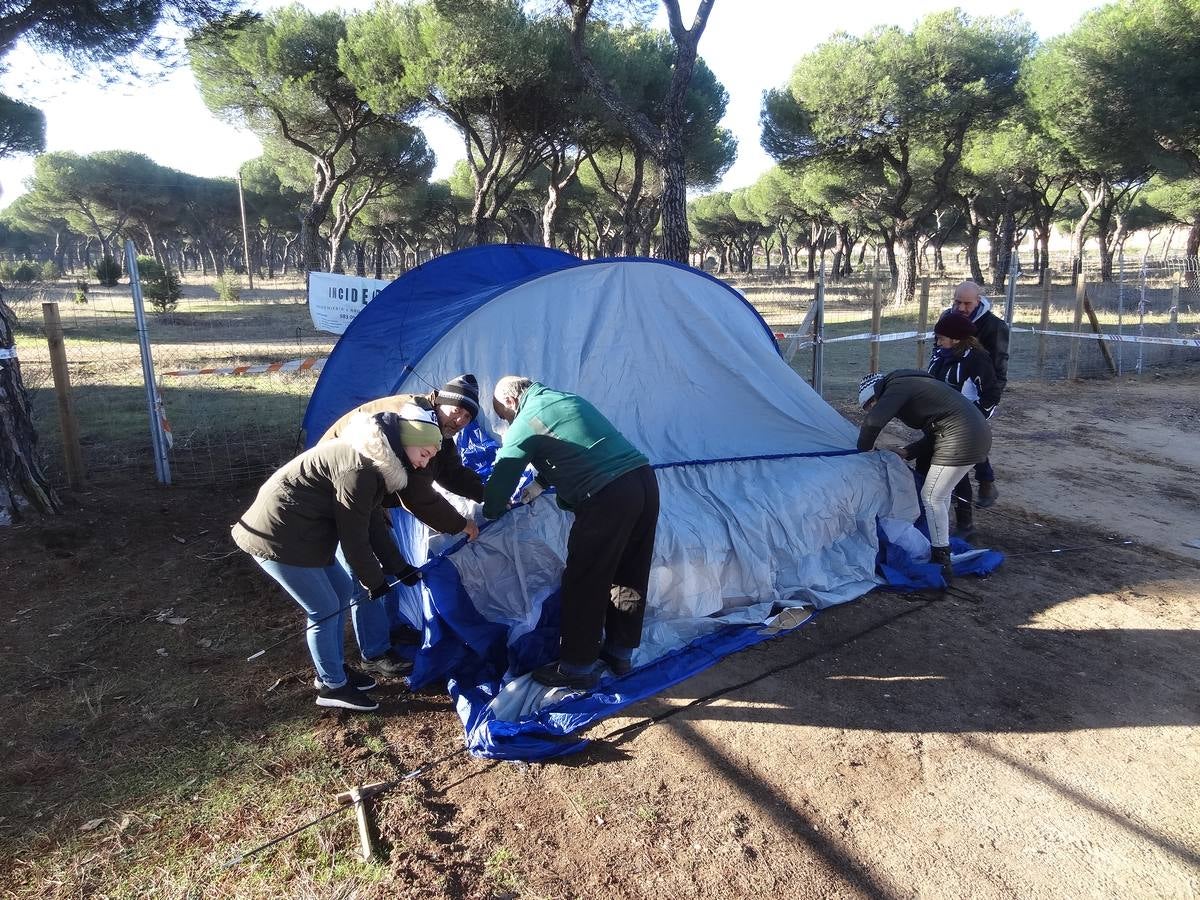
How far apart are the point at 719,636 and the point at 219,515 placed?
13.3ft

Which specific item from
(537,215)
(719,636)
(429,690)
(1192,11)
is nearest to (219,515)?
(429,690)

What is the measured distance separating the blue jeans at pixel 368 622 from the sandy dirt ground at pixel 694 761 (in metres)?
0.24

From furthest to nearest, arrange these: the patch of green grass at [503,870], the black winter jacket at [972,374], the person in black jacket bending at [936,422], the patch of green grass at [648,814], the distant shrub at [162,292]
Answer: the distant shrub at [162,292], the black winter jacket at [972,374], the person in black jacket bending at [936,422], the patch of green grass at [648,814], the patch of green grass at [503,870]

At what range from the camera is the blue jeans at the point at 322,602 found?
3217 mm

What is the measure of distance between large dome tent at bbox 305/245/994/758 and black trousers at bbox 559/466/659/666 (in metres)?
→ 0.28

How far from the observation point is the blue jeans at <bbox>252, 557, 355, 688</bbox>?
3.22 meters

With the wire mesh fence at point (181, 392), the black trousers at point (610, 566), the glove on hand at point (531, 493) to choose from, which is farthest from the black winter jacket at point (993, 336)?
the wire mesh fence at point (181, 392)

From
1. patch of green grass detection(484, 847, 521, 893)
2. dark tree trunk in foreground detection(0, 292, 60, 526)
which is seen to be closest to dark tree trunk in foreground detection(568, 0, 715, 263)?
dark tree trunk in foreground detection(0, 292, 60, 526)

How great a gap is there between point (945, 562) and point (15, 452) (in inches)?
255

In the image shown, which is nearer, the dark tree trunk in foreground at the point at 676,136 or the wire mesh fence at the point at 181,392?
the wire mesh fence at the point at 181,392

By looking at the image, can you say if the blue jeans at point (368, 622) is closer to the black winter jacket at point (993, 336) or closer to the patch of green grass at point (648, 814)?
the patch of green grass at point (648, 814)

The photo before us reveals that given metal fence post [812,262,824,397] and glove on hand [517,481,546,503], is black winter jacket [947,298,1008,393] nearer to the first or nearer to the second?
metal fence post [812,262,824,397]

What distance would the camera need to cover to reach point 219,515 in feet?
19.2

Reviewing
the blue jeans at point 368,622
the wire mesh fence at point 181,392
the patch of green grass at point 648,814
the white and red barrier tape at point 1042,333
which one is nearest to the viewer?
the patch of green grass at point 648,814
